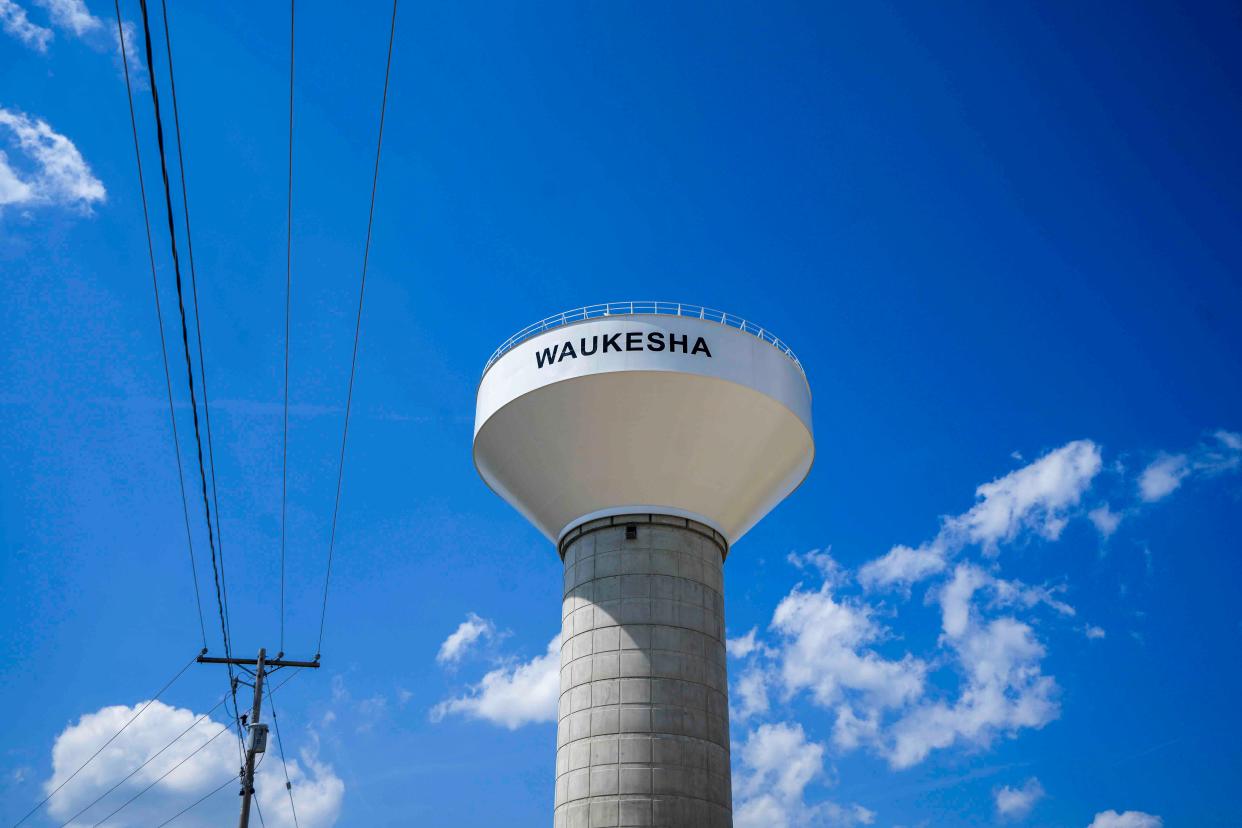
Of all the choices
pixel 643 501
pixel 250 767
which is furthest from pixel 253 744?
pixel 643 501

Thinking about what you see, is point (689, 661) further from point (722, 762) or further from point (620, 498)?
point (620, 498)

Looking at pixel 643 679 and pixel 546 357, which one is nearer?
pixel 643 679

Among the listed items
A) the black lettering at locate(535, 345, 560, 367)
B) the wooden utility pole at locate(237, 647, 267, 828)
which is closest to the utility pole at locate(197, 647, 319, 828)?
the wooden utility pole at locate(237, 647, 267, 828)

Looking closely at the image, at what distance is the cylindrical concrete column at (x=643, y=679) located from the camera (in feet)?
64.3

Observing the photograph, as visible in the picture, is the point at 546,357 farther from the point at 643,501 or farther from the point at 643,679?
the point at 643,679

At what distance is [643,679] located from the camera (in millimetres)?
20344

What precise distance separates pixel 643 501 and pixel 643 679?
11.8 ft

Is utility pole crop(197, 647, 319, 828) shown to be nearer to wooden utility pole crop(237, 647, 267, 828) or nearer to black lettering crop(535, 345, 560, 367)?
wooden utility pole crop(237, 647, 267, 828)

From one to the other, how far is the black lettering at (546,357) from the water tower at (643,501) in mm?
39

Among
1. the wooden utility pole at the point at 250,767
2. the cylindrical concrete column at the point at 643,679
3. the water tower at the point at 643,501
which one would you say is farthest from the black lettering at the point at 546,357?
the wooden utility pole at the point at 250,767

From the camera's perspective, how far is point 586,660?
20.9m

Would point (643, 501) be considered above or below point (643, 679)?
above

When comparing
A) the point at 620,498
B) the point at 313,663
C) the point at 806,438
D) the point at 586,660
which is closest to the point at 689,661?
the point at 586,660

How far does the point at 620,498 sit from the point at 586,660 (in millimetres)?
3310
